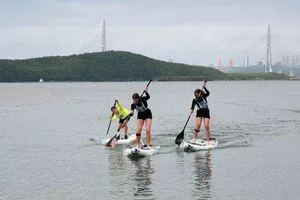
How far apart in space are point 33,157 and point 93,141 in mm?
6825

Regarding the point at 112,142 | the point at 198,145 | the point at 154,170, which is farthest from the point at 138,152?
the point at 112,142

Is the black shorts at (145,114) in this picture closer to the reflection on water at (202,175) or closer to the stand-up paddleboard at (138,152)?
the stand-up paddleboard at (138,152)

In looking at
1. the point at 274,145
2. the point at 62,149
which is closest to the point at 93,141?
the point at 62,149

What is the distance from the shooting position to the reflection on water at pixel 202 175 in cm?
1766

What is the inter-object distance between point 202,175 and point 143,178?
2085 millimetres

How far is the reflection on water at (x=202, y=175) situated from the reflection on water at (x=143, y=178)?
4.79ft

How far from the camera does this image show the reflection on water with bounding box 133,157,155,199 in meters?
17.6

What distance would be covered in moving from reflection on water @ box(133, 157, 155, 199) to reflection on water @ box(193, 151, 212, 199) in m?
1.46

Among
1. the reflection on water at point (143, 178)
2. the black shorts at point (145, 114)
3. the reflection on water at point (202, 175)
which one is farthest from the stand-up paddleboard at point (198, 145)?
the black shorts at point (145, 114)

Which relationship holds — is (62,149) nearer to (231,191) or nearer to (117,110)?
(117,110)

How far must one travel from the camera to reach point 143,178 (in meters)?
20.1

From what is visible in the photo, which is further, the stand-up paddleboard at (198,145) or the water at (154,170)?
the stand-up paddleboard at (198,145)

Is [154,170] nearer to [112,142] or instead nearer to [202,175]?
[202,175]

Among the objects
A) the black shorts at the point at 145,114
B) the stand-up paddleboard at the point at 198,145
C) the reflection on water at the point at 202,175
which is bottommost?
the reflection on water at the point at 202,175
